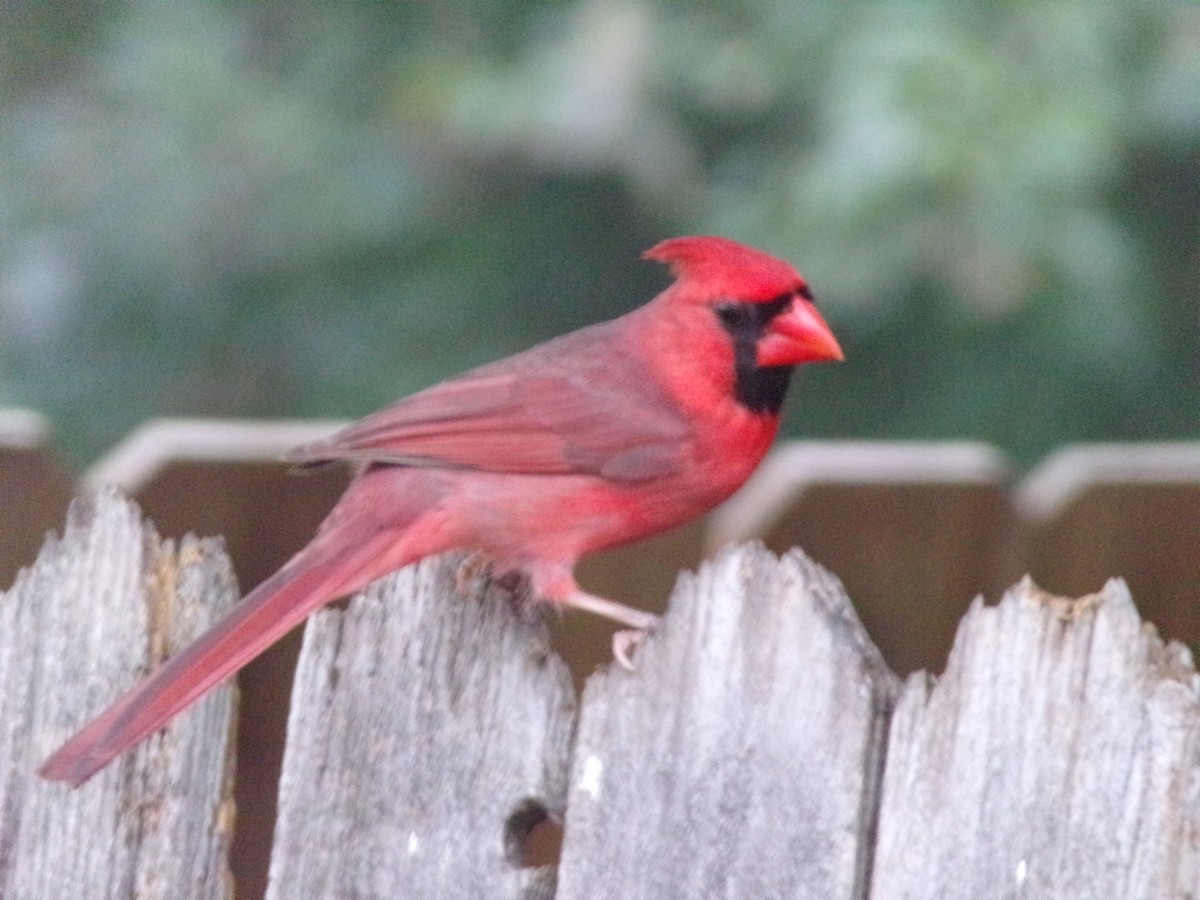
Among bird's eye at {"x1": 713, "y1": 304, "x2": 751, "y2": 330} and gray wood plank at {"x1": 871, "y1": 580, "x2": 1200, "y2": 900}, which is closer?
gray wood plank at {"x1": 871, "y1": 580, "x2": 1200, "y2": 900}

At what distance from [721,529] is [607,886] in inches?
40.3

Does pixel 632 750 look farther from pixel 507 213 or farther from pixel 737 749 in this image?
pixel 507 213

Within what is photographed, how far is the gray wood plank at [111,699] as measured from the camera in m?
1.89

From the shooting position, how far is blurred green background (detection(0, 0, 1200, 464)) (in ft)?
12.4

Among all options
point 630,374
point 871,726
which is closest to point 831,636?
point 871,726

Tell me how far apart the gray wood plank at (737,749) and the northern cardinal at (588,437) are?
36cm

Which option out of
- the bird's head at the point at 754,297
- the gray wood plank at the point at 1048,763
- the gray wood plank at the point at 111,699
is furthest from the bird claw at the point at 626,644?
the bird's head at the point at 754,297

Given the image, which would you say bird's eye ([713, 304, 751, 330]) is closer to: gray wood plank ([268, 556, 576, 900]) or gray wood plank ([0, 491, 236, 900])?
gray wood plank ([268, 556, 576, 900])

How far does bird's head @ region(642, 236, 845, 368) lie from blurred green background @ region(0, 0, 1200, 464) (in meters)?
1.21

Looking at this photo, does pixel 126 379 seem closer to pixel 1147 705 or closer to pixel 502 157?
pixel 502 157

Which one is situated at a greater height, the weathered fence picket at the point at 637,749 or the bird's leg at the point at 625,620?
the bird's leg at the point at 625,620

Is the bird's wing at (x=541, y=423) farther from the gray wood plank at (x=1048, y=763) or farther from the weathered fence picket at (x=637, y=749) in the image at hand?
the gray wood plank at (x=1048, y=763)

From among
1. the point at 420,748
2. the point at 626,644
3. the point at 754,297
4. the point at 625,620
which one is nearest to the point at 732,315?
the point at 754,297

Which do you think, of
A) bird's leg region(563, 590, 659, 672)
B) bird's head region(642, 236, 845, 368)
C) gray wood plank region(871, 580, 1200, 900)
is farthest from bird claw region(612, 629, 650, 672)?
bird's head region(642, 236, 845, 368)
